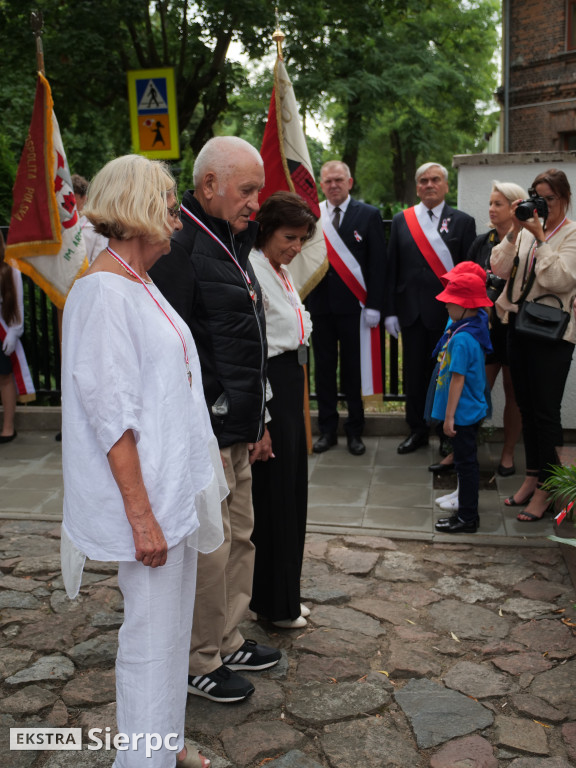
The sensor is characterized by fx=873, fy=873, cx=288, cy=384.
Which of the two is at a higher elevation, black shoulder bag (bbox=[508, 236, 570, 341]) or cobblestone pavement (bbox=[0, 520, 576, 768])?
black shoulder bag (bbox=[508, 236, 570, 341])

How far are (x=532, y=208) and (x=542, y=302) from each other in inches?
22.6

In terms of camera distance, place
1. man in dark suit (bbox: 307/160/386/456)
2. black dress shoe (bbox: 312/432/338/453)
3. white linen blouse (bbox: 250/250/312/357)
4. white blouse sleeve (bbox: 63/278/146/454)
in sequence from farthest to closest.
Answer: black dress shoe (bbox: 312/432/338/453) → man in dark suit (bbox: 307/160/386/456) → white linen blouse (bbox: 250/250/312/357) → white blouse sleeve (bbox: 63/278/146/454)

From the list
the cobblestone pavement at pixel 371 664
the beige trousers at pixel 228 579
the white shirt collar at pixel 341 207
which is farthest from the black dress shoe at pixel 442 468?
the beige trousers at pixel 228 579

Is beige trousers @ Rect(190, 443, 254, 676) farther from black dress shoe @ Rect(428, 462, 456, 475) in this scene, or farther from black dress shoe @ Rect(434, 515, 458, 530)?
black dress shoe @ Rect(428, 462, 456, 475)

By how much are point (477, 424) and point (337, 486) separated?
130cm

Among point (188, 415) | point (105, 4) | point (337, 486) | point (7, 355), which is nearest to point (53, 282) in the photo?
point (7, 355)

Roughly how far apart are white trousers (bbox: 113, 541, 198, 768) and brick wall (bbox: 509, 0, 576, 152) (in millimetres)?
20445

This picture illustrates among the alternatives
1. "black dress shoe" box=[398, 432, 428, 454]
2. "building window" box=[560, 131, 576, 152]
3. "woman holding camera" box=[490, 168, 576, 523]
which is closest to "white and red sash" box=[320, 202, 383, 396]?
"black dress shoe" box=[398, 432, 428, 454]

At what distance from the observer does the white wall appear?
22.5ft

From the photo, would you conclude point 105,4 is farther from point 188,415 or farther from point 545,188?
point 188,415

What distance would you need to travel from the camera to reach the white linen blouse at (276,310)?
11.8ft

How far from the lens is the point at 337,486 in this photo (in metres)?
6.09

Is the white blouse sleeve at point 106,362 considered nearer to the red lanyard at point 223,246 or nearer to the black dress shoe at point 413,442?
the red lanyard at point 223,246

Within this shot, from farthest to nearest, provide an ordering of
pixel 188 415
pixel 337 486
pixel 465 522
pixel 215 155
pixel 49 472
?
pixel 49 472 < pixel 337 486 < pixel 465 522 < pixel 215 155 < pixel 188 415
